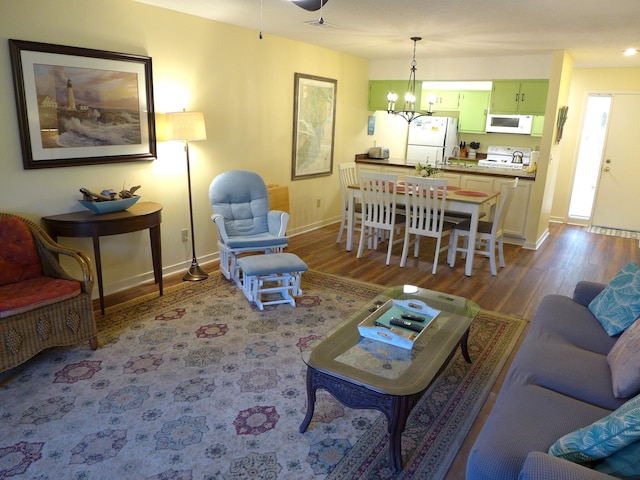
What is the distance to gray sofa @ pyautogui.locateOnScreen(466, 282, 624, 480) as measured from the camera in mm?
1471

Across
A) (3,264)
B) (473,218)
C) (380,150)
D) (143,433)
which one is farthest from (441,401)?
(380,150)

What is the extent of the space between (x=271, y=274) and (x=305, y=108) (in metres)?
2.83

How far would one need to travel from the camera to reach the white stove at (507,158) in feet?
22.3

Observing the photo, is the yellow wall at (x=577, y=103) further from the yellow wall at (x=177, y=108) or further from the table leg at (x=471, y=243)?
the yellow wall at (x=177, y=108)

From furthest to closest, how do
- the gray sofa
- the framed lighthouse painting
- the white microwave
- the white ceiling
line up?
the white microwave
the white ceiling
the framed lighthouse painting
the gray sofa

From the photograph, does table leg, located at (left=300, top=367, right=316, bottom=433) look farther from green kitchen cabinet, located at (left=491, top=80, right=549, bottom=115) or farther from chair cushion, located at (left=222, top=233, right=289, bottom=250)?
green kitchen cabinet, located at (left=491, top=80, right=549, bottom=115)

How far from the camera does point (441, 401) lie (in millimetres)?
2523

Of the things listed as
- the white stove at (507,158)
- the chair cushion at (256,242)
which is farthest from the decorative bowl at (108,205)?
the white stove at (507,158)

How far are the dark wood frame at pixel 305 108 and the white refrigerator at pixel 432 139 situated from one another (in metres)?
1.93

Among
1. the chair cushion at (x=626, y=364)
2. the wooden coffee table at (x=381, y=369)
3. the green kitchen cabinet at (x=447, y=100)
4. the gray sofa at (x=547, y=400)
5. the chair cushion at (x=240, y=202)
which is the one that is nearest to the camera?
the gray sofa at (x=547, y=400)

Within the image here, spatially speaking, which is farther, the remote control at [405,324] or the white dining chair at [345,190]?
the white dining chair at [345,190]

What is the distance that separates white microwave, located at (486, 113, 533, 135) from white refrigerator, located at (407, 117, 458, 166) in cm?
62

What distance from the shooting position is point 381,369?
2.08m

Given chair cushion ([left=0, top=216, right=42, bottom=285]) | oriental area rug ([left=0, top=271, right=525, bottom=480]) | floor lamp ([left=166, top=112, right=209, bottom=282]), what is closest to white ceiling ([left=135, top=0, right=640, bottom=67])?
floor lamp ([left=166, top=112, right=209, bottom=282])
